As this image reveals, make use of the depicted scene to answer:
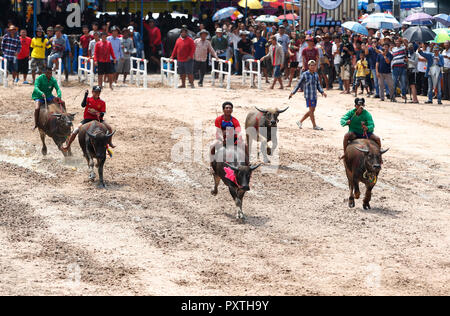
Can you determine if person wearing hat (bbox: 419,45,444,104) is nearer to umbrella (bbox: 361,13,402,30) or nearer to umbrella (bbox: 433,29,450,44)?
umbrella (bbox: 433,29,450,44)

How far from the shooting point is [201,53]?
89.4 ft

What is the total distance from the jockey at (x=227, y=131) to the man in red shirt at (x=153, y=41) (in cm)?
1789

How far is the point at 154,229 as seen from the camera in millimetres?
12531

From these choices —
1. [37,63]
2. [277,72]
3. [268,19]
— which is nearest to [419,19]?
[277,72]

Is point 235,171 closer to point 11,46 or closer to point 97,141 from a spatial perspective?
point 97,141

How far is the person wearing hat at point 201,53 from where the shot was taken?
89.1 feet

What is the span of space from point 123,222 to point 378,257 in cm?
404

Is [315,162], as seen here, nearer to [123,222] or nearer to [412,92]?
[123,222]

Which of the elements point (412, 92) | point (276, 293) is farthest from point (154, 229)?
point (412, 92)

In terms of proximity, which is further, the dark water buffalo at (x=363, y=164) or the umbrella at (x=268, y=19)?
the umbrella at (x=268, y=19)

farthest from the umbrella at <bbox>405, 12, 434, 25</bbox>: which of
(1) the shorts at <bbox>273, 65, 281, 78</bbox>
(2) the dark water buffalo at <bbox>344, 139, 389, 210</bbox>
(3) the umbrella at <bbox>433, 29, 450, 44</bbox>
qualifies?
(2) the dark water buffalo at <bbox>344, 139, 389, 210</bbox>

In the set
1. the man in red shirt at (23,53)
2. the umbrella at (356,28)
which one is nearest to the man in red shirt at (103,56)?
the man in red shirt at (23,53)

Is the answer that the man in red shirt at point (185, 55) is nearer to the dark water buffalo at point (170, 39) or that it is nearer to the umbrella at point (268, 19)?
the dark water buffalo at point (170, 39)

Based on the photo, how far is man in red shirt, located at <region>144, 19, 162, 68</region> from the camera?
102ft
